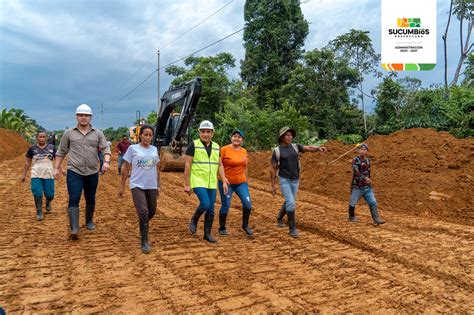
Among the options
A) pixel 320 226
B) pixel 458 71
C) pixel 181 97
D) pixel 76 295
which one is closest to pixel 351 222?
pixel 320 226

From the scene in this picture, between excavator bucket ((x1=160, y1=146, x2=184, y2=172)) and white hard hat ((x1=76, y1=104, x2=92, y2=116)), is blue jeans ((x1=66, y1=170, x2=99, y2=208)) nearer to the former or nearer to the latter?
white hard hat ((x1=76, y1=104, x2=92, y2=116))

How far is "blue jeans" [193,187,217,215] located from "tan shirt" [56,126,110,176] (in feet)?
5.21

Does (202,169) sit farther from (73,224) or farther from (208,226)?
(73,224)

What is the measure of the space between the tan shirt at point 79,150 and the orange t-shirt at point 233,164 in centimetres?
193

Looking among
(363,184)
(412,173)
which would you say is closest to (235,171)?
(363,184)

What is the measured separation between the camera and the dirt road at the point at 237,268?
344cm

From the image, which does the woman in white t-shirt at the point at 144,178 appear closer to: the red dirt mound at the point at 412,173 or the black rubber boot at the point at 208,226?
the black rubber boot at the point at 208,226

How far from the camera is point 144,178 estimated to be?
5039 millimetres

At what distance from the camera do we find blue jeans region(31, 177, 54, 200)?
6.65 meters

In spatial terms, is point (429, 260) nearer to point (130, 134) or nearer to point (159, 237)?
point (159, 237)

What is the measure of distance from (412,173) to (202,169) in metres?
7.64

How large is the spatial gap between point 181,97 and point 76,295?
10648mm

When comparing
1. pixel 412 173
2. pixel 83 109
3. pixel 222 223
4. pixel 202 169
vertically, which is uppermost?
pixel 83 109

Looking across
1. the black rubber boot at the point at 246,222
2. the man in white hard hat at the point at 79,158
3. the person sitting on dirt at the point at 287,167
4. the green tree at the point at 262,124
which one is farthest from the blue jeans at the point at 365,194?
the green tree at the point at 262,124
